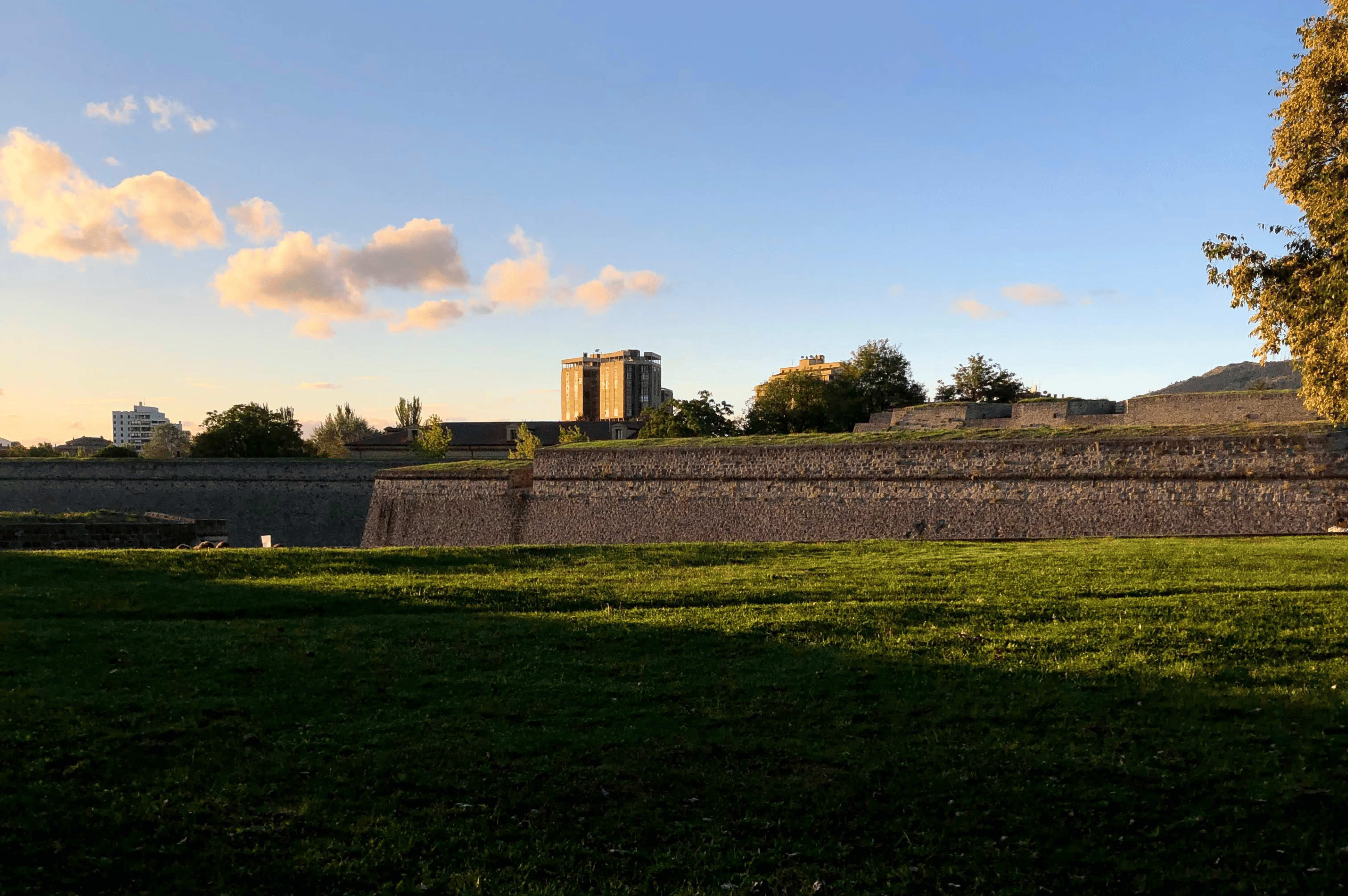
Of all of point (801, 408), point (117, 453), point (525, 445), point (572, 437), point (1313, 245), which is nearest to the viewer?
point (1313, 245)

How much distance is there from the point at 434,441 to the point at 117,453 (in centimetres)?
1867

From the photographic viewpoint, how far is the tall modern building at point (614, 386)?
140000 millimetres

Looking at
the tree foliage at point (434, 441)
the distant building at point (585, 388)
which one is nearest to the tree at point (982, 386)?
the tree foliage at point (434, 441)

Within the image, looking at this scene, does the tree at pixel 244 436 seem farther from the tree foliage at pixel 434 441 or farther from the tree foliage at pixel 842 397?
the tree foliage at pixel 842 397

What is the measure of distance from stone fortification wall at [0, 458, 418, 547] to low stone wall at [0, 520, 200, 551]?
652 inches

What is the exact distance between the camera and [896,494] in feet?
68.7

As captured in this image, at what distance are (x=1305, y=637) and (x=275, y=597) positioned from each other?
1101 cm

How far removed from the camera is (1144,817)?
5.25m

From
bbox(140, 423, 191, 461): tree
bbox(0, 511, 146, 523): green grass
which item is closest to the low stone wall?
bbox(0, 511, 146, 523): green grass

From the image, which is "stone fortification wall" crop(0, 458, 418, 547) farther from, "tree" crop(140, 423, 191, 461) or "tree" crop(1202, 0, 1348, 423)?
"tree" crop(140, 423, 191, 461)

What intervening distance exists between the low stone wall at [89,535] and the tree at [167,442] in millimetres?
77498

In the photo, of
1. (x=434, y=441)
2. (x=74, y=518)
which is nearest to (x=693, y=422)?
(x=434, y=441)

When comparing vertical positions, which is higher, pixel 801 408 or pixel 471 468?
pixel 801 408

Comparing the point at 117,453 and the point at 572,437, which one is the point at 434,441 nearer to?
the point at 572,437
